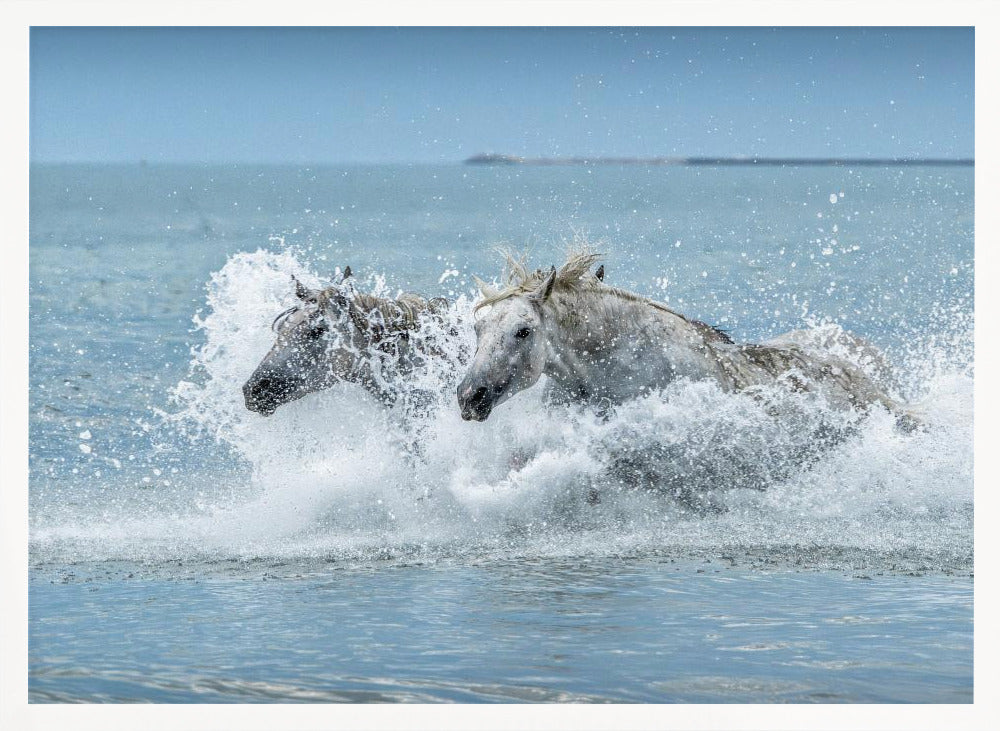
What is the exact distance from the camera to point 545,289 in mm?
6699

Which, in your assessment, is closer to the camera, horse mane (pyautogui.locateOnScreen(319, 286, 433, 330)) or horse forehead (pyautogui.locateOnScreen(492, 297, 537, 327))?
horse forehead (pyautogui.locateOnScreen(492, 297, 537, 327))

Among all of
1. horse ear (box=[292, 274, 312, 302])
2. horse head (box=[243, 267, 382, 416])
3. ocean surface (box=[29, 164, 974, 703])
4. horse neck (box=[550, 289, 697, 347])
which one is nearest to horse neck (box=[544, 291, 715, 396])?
horse neck (box=[550, 289, 697, 347])

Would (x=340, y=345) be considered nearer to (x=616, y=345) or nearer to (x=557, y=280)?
(x=557, y=280)

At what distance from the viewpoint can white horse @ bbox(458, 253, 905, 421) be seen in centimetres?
654

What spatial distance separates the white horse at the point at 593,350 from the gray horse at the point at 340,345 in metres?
0.58

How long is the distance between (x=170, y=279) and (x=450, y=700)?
18999 millimetres

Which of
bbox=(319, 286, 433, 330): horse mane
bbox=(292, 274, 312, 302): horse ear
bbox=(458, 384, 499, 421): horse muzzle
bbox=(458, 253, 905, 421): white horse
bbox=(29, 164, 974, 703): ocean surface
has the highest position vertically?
bbox=(292, 274, 312, 302): horse ear

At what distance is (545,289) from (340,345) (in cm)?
119

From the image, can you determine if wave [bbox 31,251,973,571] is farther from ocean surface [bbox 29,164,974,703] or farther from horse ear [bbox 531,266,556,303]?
horse ear [bbox 531,266,556,303]

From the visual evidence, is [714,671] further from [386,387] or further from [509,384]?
[386,387]

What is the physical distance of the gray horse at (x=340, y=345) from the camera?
275 inches

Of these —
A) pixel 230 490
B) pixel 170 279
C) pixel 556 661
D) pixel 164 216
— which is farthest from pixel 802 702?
pixel 164 216

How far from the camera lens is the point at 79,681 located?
5008mm
